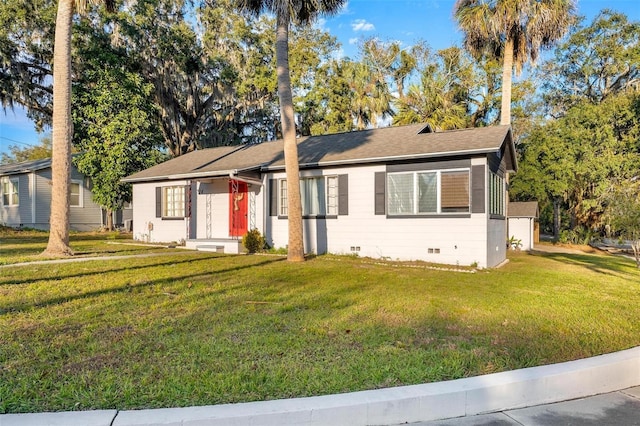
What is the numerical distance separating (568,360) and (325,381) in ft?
7.87

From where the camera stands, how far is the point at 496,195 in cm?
1188

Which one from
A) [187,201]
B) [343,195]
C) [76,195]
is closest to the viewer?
[343,195]

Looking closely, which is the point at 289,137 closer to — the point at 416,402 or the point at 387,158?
the point at 387,158

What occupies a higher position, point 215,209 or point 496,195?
point 496,195

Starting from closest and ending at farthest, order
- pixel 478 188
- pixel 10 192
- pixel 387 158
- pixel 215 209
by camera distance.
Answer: pixel 478 188, pixel 387 158, pixel 215 209, pixel 10 192

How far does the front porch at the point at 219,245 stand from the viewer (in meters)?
13.0

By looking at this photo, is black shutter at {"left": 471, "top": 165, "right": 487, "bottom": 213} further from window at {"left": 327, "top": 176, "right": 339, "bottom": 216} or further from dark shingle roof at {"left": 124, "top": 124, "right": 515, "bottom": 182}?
window at {"left": 327, "top": 176, "right": 339, "bottom": 216}

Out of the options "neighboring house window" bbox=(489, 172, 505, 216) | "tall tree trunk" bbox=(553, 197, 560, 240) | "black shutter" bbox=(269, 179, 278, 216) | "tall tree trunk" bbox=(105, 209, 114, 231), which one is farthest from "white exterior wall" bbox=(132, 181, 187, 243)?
"tall tree trunk" bbox=(553, 197, 560, 240)

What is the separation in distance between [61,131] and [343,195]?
762 centimetres

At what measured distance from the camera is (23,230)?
2069cm

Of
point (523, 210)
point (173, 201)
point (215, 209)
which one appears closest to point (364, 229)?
point (215, 209)

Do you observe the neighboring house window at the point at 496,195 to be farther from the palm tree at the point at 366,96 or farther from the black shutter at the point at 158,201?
the palm tree at the point at 366,96

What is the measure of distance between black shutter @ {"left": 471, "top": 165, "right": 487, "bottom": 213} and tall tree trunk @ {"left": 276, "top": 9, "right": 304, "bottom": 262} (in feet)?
14.4

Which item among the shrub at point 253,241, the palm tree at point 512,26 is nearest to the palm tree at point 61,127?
the shrub at point 253,241
